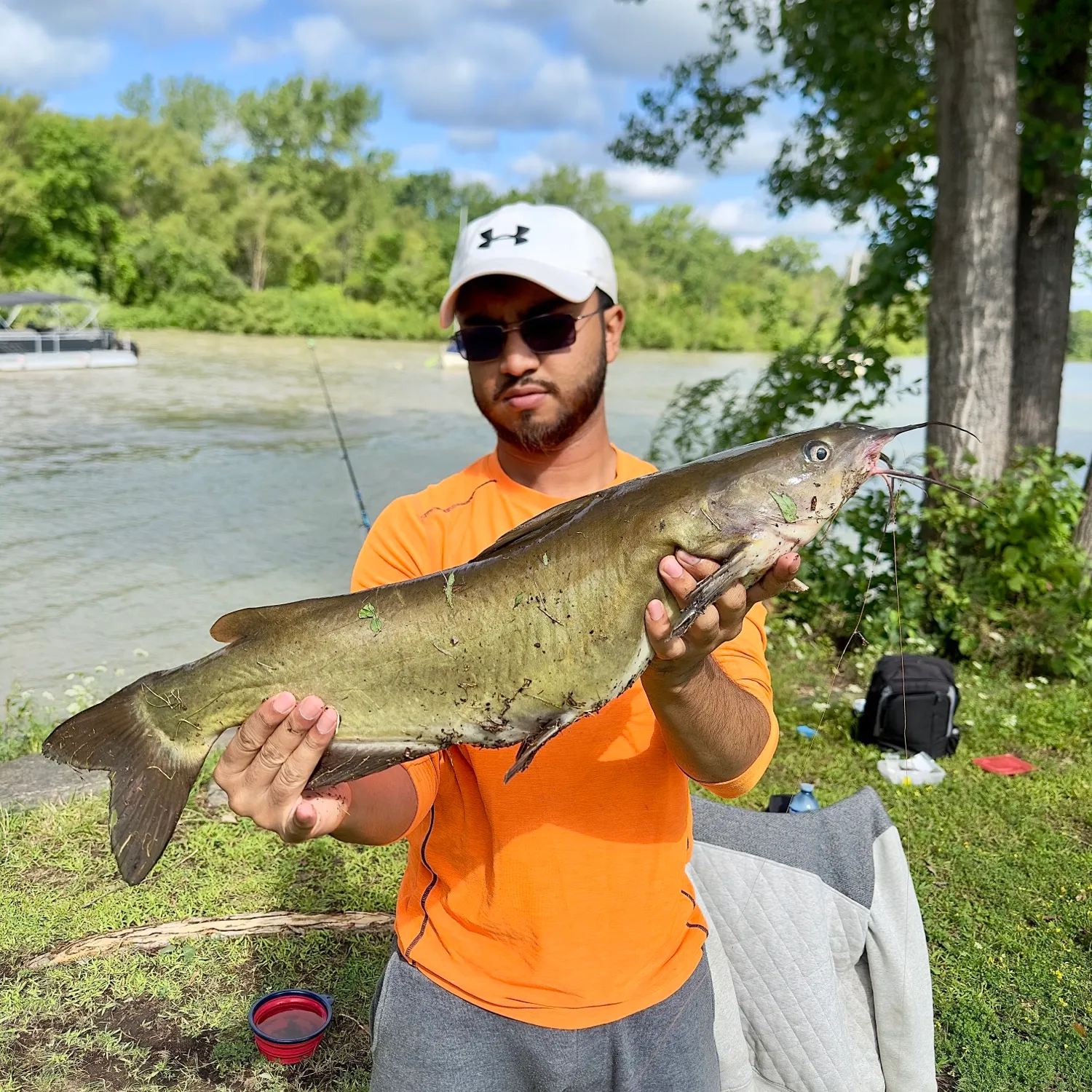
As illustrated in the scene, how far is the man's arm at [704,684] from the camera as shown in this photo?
68.4 inches

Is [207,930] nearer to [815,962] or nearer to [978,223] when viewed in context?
[815,962]

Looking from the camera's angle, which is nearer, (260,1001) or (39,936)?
(260,1001)

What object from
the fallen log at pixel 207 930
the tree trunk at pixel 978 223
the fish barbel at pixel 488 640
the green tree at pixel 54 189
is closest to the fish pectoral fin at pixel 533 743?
the fish barbel at pixel 488 640

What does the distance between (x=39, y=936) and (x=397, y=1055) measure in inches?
101

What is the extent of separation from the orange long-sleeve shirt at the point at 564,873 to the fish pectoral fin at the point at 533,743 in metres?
0.17

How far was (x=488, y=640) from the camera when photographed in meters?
1.87

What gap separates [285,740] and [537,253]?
123 centimetres

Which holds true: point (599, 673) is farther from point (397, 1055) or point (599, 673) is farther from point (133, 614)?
point (133, 614)

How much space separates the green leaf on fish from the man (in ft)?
0.25

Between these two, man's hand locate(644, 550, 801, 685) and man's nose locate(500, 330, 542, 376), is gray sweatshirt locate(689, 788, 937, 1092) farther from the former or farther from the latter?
man's nose locate(500, 330, 542, 376)

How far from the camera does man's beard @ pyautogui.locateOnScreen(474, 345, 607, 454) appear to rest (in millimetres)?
2234

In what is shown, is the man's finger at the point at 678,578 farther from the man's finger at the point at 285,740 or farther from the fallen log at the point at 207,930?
the fallen log at the point at 207,930

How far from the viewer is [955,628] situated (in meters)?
6.73

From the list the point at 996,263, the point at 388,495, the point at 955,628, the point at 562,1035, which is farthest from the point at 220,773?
the point at 388,495
